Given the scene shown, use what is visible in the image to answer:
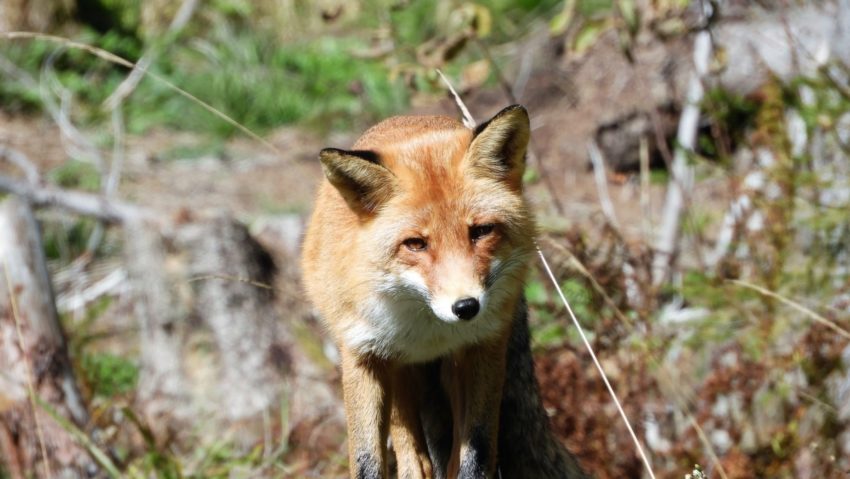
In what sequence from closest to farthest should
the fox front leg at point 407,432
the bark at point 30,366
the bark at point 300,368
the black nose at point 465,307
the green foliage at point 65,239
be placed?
1. the black nose at point 465,307
2. the fox front leg at point 407,432
3. the bark at point 30,366
4. the bark at point 300,368
5. the green foliage at point 65,239

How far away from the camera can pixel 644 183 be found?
7926 millimetres

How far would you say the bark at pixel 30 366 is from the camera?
19.9 feet

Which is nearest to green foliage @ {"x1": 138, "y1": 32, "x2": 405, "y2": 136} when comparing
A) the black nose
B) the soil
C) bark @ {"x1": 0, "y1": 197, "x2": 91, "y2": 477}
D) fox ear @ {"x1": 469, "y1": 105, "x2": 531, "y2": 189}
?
the soil

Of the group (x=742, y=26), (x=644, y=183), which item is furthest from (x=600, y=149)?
(x=644, y=183)

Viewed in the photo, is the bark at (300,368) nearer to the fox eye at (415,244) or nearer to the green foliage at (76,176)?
the fox eye at (415,244)

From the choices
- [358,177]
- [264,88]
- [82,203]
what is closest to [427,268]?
[358,177]

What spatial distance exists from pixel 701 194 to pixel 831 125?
6157mm

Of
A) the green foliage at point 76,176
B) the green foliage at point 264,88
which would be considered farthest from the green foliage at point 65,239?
the green foliage at point 264,88

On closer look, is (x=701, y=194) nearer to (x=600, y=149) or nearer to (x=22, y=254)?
(x=600, y=149)

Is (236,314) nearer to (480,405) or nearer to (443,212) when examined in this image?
(480,405)

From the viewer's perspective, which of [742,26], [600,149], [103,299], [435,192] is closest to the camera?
[435,192]

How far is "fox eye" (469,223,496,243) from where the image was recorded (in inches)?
154

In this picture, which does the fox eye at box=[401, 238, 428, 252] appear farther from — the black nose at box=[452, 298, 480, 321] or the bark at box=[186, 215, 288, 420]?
the bark at box=[186, 215, 288, 420]

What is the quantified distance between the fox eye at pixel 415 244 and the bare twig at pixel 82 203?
7.35m
